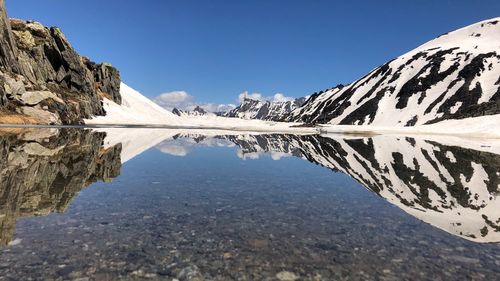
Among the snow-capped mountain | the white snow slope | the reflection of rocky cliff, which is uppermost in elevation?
the snow-capped mountain

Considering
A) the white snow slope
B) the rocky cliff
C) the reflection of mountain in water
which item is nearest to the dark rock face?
the rocky cliff

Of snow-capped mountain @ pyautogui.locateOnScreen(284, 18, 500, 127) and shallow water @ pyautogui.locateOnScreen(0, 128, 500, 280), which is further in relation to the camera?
snow-capped mountain @ pyautogui.locateOnScreen(284, 18, 500, 127)

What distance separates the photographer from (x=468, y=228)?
1334cm

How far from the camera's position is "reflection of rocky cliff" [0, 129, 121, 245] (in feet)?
41.9

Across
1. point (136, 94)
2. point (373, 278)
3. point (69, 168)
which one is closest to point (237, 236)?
point (373, 278)

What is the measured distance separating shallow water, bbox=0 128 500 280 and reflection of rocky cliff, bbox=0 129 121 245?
0.23 ft

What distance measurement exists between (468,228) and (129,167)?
20.5 metres

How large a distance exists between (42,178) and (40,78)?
269 feet

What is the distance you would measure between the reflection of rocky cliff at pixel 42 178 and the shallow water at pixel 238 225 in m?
0.07

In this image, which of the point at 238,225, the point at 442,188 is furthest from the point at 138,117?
the point at 238,225

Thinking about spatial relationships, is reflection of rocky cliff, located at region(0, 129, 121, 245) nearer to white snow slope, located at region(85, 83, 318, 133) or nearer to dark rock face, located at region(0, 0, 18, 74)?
dark rock face, located at region(0, 0, 18, 74)

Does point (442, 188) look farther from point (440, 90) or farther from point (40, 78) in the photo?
point (440, 90)

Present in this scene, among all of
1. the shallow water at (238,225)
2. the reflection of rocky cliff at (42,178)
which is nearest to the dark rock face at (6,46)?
the reflection of rocky cliff at (42,178)

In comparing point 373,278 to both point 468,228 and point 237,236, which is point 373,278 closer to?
point 237,236
